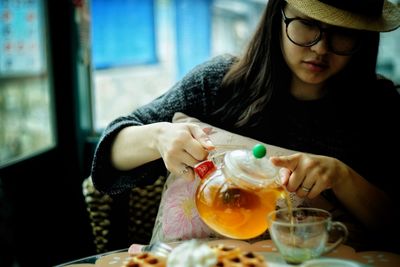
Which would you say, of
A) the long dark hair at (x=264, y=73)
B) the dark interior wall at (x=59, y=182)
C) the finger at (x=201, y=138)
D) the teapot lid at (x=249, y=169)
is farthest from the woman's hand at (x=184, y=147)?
the dark interior wall at (x=59, y=182)

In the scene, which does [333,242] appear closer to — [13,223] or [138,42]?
[13,223]

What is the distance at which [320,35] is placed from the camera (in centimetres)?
134

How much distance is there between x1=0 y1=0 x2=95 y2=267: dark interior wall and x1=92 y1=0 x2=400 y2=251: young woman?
1.23 metres

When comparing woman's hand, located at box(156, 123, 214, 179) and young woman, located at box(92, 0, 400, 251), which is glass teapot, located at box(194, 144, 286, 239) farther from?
young woman, located at box(92, 0, 400, 251)

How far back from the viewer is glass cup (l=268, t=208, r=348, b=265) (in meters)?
0.98

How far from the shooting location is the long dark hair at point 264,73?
154 cm

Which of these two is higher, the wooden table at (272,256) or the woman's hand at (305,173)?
the woman's hand at (305,173)

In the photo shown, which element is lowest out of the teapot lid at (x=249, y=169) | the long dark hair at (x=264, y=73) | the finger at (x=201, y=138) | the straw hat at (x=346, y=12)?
the teapot lid at (x=249, y=169)

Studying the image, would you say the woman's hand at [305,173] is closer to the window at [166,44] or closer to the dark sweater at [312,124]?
the dark sweater at [312,124]

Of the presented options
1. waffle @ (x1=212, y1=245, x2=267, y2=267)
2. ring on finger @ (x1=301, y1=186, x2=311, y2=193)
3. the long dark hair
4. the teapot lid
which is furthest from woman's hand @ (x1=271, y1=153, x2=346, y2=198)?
the long dark hair

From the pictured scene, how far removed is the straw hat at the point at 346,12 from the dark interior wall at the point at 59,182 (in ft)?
5.87

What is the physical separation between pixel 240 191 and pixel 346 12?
Answer: 0.64m

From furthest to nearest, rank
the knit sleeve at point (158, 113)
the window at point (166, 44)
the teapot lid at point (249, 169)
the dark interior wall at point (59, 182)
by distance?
the window at point (166, 44) → the dark interior wall at point (59, 182) → the knit sleeve at point (158, 113) → the teapot lid at point (249, 169)

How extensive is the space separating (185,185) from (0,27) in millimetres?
1657
